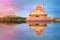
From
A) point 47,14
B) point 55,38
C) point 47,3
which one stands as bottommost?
point 55,38

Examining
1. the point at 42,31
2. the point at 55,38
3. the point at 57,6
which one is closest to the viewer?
the point at 55,38

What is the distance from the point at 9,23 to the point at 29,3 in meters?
0.63

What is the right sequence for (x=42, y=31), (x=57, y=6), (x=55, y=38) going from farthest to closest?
(x=57, y=6) < (x=42, y=31) < (x=55, y=38)

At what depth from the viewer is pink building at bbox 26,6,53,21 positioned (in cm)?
363

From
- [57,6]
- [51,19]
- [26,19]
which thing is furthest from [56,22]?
[26,19]

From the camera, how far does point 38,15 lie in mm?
3691

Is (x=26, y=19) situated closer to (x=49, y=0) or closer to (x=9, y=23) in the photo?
(x=9, y=23)

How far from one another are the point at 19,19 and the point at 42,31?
89 cm

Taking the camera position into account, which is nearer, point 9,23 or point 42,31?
point 42,31

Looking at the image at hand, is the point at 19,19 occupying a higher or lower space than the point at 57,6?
lower

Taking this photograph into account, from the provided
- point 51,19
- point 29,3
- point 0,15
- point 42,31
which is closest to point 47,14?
point 51,19

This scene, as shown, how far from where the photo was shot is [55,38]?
8.18ft

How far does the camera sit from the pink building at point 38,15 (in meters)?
3.63

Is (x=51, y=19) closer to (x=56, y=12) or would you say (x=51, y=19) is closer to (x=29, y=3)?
(x=56, y=12)
